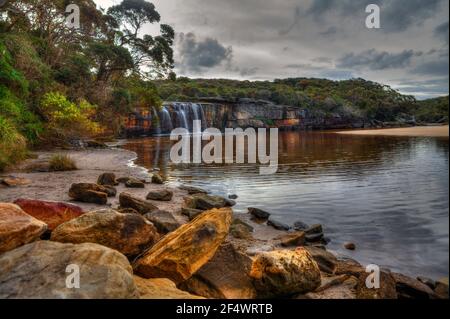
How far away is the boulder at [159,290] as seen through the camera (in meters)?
3.84

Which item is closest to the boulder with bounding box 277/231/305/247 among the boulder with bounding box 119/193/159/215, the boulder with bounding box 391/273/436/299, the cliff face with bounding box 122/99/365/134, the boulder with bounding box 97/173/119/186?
the boulder with bounding box 391/273/436/299

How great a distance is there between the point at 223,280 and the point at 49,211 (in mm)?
3320

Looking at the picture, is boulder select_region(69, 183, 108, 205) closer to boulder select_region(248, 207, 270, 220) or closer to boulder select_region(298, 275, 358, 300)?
boulder select_region(248, 207, 270, 220)

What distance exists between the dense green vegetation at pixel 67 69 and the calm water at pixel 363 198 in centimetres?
748

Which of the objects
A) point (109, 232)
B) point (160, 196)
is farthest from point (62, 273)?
point (160, 196)

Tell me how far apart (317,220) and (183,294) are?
638cm

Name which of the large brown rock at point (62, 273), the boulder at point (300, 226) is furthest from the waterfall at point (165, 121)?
the large brown rock at point (62, 273)

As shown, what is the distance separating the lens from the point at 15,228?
4.43 m

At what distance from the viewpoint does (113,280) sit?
130 inches

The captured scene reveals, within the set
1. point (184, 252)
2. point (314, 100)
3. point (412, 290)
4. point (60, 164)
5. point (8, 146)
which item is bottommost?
point (412, 290)

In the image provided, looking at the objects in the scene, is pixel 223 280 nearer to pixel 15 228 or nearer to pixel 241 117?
pixel 15 228

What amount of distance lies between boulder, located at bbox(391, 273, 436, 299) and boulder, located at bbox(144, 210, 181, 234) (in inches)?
161

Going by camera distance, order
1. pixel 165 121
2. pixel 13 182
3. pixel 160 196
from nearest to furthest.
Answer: pixel 160 196 → pixel 13 182 → pixel 165 121
